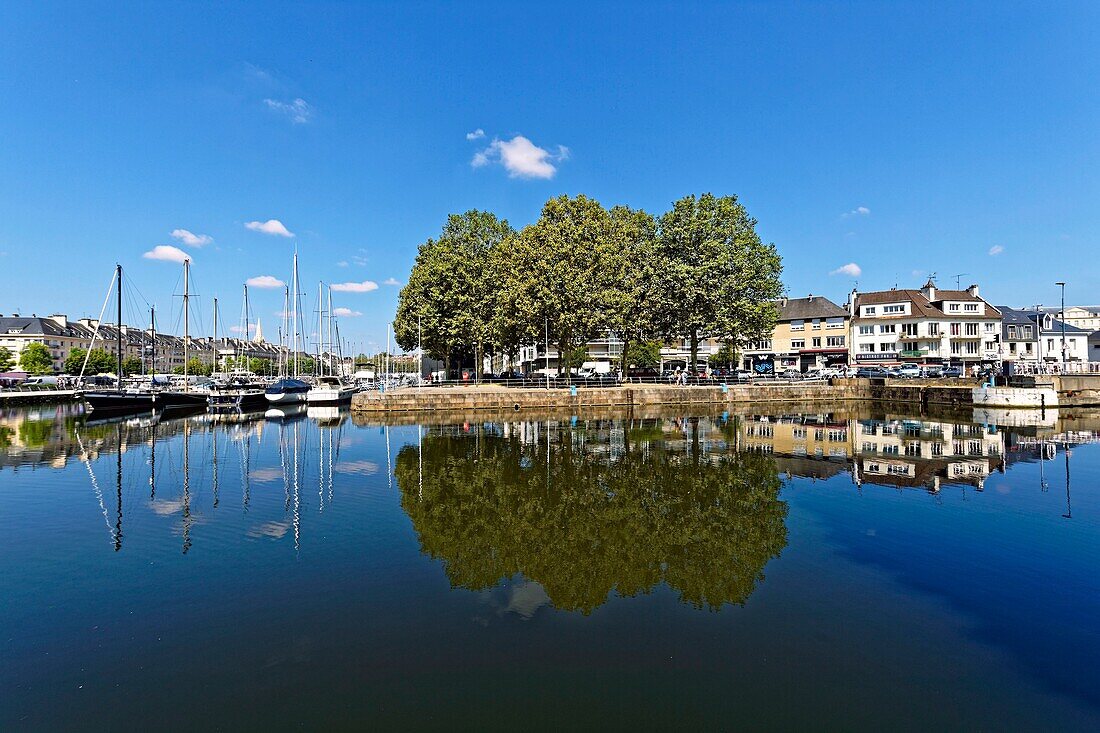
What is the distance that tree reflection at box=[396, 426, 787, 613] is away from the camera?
9.84 meters

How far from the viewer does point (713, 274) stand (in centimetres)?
5081

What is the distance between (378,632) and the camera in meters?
7.80

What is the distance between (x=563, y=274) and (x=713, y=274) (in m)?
14.8

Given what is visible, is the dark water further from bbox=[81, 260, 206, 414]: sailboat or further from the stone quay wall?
bbox=[81, 260, 206, 414]: sailboat

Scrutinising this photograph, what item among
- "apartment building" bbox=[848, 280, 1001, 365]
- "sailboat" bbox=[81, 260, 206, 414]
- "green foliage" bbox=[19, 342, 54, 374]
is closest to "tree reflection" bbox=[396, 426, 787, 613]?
"sailboat" bbox=[81, 260, 206, 414]

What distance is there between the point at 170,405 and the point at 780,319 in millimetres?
77181

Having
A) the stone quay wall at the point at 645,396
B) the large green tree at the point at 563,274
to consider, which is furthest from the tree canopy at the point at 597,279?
the stone quay wall at the point at 645,396

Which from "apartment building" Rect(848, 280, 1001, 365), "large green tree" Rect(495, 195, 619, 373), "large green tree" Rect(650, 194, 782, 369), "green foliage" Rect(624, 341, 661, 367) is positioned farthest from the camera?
"green foliage" Rect(624, 341, 661, 367)

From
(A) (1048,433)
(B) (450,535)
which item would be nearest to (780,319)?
(A) (1048,433)

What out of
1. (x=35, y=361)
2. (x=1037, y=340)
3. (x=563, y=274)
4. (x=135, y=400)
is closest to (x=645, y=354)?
(x=563, y=274)

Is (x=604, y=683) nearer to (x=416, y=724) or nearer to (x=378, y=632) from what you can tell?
(x=416, y=724)

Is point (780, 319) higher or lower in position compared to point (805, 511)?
higher

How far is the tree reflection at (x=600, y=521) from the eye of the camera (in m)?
9.84

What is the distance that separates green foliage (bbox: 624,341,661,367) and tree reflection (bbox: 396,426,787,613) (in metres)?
53.2
